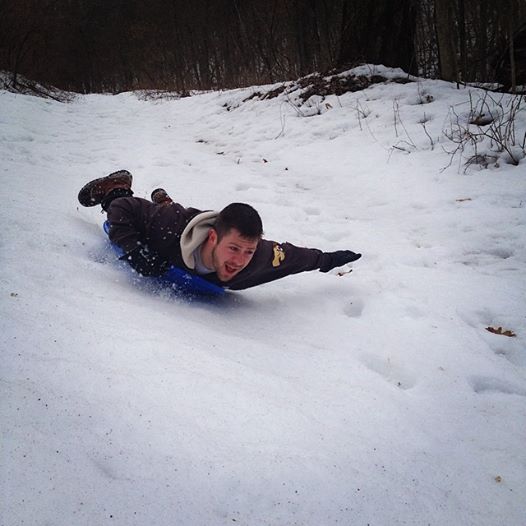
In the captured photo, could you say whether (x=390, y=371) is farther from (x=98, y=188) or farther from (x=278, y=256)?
(x=98, y=188)

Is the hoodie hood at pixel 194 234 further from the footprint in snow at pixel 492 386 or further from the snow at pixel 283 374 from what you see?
the footprint in snow at pixel 492 386

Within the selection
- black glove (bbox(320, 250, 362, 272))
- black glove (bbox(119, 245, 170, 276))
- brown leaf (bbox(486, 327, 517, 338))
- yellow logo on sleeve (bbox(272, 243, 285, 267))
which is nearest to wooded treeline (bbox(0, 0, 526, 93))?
black glove (bbox(320, 250, 362, 272))

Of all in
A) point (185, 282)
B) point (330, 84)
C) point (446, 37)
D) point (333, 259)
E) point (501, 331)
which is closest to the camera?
point (501, 331)

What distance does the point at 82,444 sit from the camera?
0.85 meters

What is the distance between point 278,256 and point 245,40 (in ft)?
52.4

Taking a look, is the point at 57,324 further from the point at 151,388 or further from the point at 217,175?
the point at 217,175

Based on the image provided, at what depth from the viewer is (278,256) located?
210cm

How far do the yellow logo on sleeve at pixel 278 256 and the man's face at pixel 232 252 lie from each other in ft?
0.66

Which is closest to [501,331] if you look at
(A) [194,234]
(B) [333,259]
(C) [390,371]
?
(C) [390,371]

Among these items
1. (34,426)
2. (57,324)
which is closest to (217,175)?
(57,324)

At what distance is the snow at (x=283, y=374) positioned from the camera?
853 mm

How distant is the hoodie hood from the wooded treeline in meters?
3.81

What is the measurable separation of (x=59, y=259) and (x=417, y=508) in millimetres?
1788

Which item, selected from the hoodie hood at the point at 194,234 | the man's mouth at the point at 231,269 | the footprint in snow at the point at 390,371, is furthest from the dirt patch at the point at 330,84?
the footprint in snow at the point at 390,371
